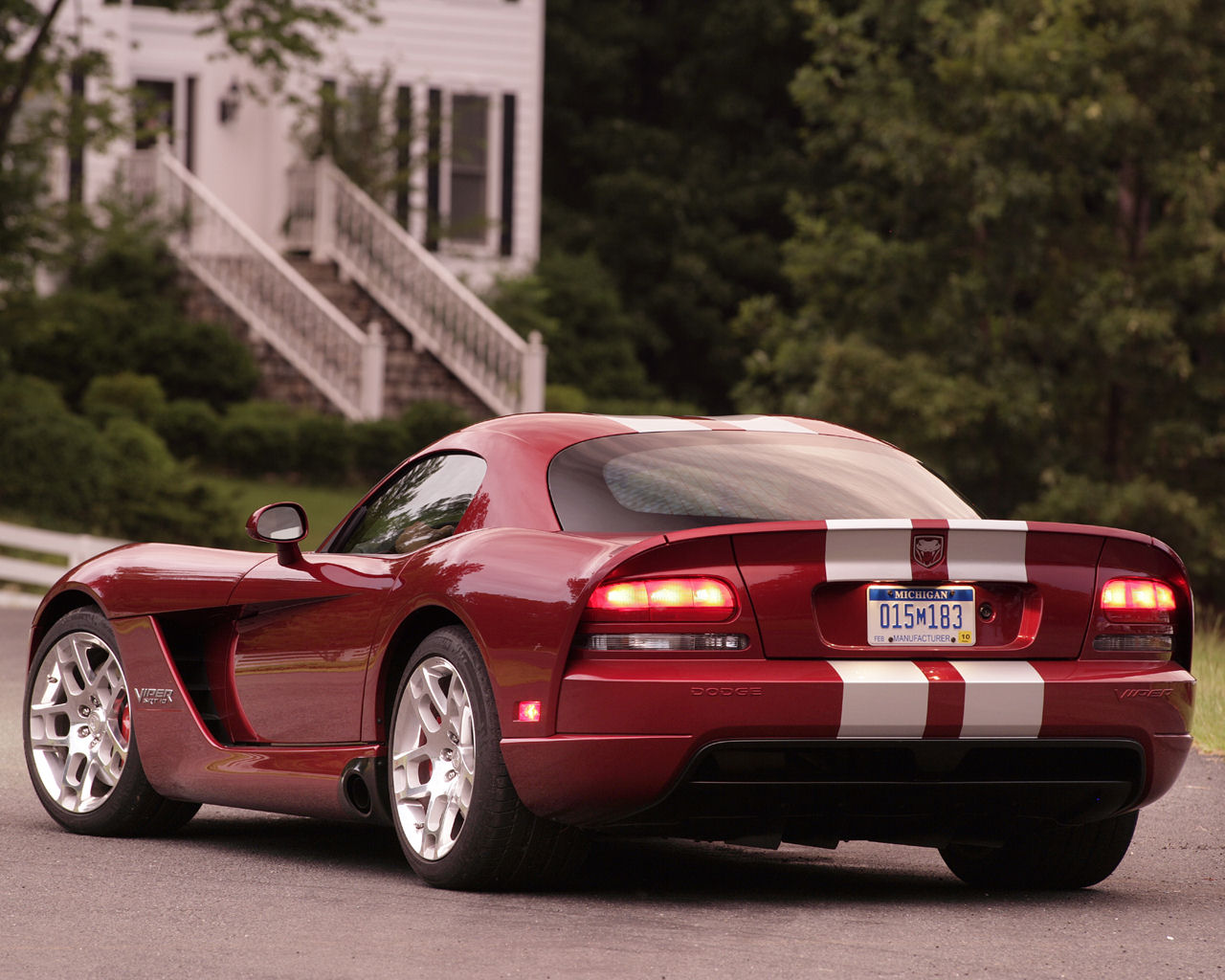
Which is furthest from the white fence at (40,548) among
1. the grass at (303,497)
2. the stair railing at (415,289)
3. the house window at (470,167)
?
the house window at (470,167)

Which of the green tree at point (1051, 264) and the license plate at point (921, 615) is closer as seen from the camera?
the license plate at point (921, 615)

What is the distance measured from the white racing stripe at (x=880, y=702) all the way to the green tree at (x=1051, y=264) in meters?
19.3

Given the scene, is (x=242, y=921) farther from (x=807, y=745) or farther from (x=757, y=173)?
(x=757, y=173)

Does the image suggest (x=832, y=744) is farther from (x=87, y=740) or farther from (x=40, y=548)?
(x=40, y=548)

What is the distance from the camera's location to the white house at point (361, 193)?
30.2 m

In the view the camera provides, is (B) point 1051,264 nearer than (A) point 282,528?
No

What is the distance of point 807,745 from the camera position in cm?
573

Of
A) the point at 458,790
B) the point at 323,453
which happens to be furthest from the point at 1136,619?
the point at 323,453

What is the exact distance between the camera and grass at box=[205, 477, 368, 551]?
2445 centimetres

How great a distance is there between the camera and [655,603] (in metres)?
5.70

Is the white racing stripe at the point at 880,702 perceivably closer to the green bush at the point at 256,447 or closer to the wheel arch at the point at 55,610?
the wheel arch at the point at 55,610

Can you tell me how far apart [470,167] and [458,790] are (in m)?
30.3

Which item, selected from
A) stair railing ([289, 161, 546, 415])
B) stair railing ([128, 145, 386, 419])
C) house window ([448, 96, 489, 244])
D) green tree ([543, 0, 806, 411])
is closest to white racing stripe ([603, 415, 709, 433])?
stair railing ([128, 145, 386, 419])

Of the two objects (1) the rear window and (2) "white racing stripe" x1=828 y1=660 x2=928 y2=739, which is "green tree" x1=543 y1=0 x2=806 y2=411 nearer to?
(1) the rear window
